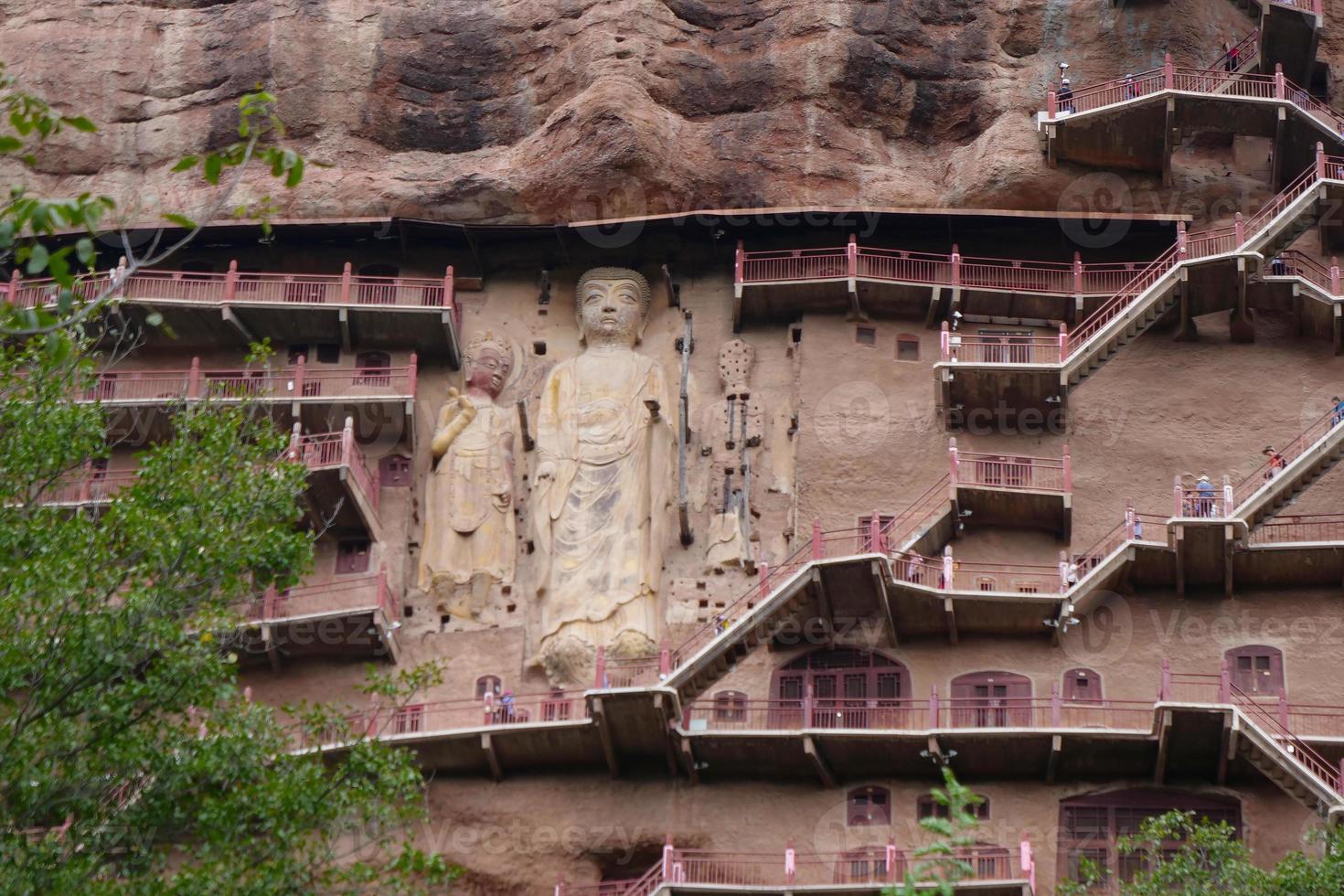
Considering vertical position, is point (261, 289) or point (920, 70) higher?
point (920, 70)

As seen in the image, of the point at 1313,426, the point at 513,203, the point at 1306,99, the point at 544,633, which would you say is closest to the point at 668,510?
the point at 544,633

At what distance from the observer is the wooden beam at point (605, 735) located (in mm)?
37156

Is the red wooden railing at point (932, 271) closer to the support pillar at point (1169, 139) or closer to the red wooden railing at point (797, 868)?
the support pillar at point (1169, 139)

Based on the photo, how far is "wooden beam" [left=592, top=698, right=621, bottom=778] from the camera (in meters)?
37.2

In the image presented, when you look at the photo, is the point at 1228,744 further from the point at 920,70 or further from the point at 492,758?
the point at 920,70

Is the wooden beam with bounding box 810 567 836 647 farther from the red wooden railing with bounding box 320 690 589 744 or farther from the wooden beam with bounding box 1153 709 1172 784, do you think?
the wooden beam with bounding box 1153 709 1172 784

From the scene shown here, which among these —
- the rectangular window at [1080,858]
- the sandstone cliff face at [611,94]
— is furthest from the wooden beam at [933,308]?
the rectangular window at [1080,858]

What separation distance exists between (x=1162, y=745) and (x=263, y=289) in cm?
1763

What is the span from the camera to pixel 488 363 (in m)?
43.3

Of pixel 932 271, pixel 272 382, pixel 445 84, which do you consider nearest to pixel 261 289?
pixel 272 382

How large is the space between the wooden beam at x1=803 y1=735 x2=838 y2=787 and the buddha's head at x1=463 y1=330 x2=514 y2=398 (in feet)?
31.8

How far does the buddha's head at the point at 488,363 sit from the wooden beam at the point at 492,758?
7554 mm

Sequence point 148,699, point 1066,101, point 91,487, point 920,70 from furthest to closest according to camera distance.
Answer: point 920,70 < point 1066,101 < point 91,487 < point 148,699

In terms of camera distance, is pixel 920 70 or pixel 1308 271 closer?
pixel 1308 271
